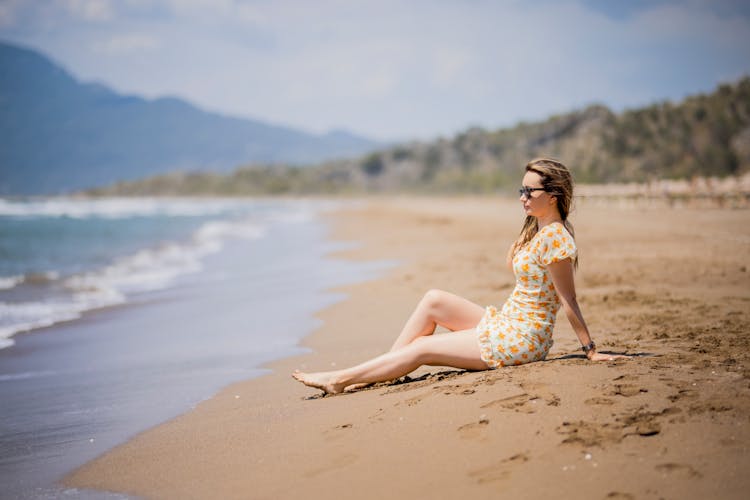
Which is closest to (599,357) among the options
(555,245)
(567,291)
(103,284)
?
(567,291)

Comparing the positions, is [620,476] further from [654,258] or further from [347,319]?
[654,258]

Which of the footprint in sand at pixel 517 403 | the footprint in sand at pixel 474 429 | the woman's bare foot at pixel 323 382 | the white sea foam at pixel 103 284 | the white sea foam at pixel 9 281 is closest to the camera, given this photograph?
the footprint in sand at pixel 474 429

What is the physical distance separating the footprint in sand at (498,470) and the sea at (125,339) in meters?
1.85

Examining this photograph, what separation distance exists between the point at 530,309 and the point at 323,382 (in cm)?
150

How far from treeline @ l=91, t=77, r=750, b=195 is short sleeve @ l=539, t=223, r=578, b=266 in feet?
75.5

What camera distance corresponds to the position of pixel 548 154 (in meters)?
47.1

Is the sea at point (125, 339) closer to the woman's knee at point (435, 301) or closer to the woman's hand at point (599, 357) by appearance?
the woman's knee at point (435, 301)

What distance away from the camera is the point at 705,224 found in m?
15.5

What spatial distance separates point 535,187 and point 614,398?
1.44m

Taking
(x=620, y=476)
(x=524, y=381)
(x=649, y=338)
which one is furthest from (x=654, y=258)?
(x=620, y=476)

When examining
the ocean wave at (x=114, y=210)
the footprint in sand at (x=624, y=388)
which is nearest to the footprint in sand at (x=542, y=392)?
the footprint in sand at (x=624, y=388)

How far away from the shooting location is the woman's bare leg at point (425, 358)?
389cm

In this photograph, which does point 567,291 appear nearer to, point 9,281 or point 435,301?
point 435,301

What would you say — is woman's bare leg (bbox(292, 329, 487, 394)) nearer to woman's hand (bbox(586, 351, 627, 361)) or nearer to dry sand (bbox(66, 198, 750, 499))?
dry sand (bbox(66, 198, 750, 499))
